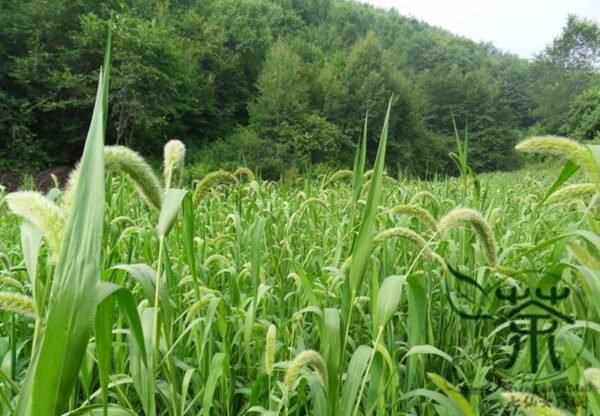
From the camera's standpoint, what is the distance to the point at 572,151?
0.72 metres

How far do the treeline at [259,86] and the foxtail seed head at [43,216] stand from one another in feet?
4.27

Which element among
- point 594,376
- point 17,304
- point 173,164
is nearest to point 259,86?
point 173,164

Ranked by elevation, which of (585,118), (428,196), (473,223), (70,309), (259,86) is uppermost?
(259,86)

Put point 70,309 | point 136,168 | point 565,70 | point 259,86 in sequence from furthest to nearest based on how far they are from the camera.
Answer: point 565,70 → point 259,86 → point 136,168 → point 70,309

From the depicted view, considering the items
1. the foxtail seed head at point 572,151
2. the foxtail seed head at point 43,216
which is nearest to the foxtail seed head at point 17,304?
the foxtail seed head at point 43,216

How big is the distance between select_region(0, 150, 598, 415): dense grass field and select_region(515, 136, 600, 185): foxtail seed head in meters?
0.12

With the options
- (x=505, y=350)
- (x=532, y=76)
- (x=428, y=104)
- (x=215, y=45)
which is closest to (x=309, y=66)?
(x=215, y=45)

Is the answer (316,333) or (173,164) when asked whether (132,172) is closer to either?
(173,164)

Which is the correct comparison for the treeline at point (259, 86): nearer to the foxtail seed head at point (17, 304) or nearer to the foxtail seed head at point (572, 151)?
the foxtail seed head at point (572, 151)

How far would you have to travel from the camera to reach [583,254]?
2.66 ft

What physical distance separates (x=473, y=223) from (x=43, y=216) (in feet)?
2.10

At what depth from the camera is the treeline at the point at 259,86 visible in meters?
18.3

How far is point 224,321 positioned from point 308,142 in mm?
25535

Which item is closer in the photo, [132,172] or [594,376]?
[594,376]
